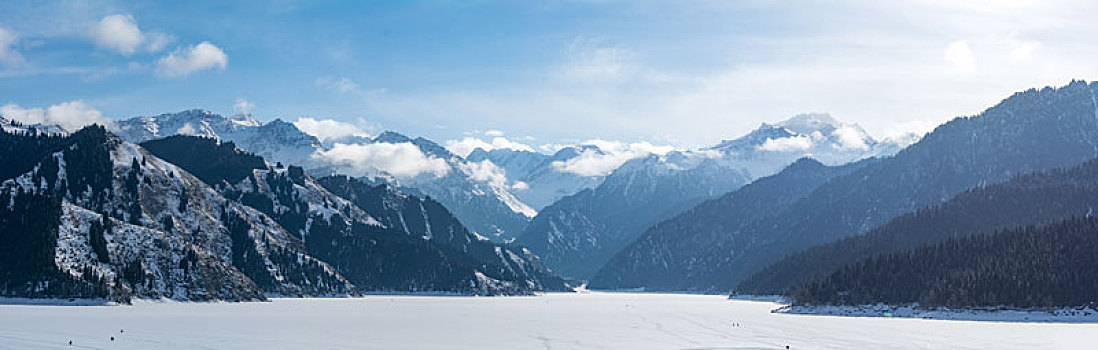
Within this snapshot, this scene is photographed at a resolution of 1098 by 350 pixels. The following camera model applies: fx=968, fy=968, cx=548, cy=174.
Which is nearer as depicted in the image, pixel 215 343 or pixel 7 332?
pixel 215 343

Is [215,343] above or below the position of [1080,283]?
below

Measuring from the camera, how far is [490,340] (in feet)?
407

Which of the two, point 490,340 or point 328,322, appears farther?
point 328,322

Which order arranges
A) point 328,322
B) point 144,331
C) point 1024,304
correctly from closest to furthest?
point 144,331 < point 328,322 < point 1024,304

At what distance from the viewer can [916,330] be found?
153 meters

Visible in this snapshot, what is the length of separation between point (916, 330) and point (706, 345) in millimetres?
51321

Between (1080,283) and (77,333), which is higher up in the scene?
(1080,283)

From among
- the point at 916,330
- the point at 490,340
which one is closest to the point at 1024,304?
the point at 916,330

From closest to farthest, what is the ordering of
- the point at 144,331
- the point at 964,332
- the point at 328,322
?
the point at 144,331 → the point at 964,332 → the point at 328,322

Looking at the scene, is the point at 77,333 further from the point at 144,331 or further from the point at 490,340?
the point at 490,340

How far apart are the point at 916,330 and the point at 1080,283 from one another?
67255 millimetres

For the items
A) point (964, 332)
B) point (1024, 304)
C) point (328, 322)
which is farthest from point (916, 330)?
point (328, 322)

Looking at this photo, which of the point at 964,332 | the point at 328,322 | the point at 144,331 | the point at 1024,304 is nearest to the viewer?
the point at 144,331

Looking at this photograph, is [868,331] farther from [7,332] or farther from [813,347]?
[7,332]
